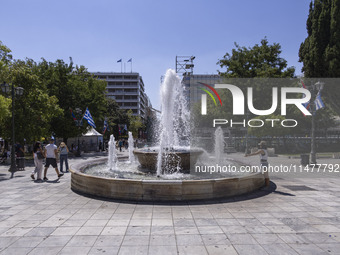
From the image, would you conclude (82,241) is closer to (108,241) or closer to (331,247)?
(108,241)

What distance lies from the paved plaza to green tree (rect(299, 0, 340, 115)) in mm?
20330

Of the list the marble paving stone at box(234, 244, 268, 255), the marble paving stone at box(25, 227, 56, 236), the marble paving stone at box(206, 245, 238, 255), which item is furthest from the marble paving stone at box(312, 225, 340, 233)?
the marble paving stone at box(25, 227, 56, 236)

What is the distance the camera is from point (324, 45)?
81.0ft

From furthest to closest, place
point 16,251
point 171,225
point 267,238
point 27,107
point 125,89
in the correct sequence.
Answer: point 125,89, point 27,107, point 171,225, point 267,238, point 16,251

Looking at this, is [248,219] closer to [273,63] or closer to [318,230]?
[318,230]

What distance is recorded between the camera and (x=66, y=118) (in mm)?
27062

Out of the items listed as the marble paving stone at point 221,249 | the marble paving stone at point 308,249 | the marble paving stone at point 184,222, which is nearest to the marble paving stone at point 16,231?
the marble paving stone at point 184,222

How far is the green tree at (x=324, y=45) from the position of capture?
75.9 ft

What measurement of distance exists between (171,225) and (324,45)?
2649cm

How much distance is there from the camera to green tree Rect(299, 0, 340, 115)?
2312 cm

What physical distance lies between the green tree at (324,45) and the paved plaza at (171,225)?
20330 mm

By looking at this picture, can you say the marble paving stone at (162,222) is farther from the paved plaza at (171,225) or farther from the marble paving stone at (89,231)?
the marble paving stone at (89,231)

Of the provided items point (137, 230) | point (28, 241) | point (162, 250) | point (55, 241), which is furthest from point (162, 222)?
point (28, 241)

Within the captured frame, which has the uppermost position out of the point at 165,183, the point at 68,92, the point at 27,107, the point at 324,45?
the point at 324,45
